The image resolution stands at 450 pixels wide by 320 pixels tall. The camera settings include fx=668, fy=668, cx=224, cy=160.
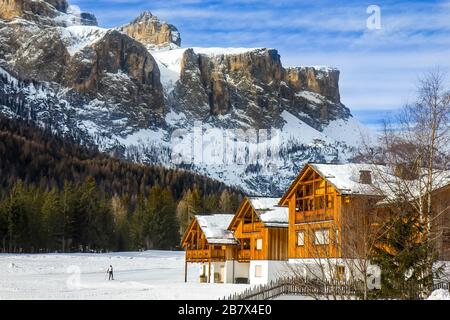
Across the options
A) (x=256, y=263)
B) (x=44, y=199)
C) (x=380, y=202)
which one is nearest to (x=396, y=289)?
(x=380, y=202)

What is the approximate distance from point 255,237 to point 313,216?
1056cm

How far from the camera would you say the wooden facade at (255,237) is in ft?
172

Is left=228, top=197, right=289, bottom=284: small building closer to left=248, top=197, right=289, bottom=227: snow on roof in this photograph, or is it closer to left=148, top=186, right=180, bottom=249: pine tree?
left=248, top=197, right=289, bottom=227: snow on roof

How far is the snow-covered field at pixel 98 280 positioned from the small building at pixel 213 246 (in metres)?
2.00

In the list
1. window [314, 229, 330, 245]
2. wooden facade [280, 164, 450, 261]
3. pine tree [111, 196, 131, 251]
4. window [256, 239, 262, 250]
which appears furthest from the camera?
pine tree [111, 196, 131, 251]

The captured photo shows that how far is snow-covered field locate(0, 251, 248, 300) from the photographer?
38.3m

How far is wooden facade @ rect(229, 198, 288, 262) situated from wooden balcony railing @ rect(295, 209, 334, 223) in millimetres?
4780

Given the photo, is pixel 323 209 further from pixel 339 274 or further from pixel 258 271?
pixel 339 274

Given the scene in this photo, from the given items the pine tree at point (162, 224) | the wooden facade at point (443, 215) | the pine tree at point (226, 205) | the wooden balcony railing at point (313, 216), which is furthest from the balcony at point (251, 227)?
the pine tree at point (226, 205)

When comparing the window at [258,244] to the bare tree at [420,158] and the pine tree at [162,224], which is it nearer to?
the bare tree at [420,158]

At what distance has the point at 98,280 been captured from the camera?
55.0 m

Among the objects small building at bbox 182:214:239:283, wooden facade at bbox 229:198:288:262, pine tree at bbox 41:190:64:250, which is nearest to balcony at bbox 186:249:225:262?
small building at bbox 182:214:239:283

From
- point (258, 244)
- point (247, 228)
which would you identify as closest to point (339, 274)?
point (258, 244)

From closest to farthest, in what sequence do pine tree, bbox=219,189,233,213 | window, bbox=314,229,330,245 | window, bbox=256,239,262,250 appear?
window, bbox=314,229,330,245 < window, bbox=256,239,262,250 < pine tree, bbox=219,189,233,213
